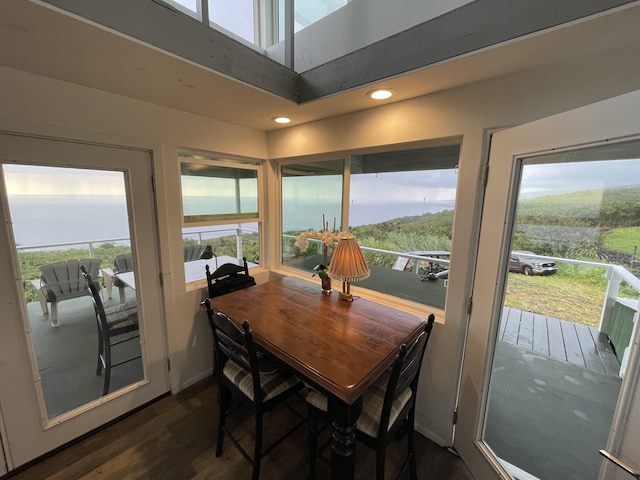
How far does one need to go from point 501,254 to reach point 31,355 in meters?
2.68

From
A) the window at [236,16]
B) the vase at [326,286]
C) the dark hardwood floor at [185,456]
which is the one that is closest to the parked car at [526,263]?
the vase at [326,286]

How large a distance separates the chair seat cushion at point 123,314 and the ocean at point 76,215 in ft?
1.67

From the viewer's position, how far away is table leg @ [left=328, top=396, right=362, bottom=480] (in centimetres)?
107

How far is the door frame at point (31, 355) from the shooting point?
139 centimetres

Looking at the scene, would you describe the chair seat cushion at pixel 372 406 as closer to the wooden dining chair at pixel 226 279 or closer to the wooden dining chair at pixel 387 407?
the wooden dining chair at pixel 387 407

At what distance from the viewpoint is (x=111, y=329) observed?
1.82 meters

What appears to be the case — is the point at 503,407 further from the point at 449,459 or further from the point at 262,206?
the point at 262,206

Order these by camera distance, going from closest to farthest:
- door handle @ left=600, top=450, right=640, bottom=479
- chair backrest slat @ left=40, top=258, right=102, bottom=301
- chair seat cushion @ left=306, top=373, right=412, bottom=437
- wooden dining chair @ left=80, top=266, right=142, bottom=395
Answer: door handle @ left=600, top=450, right=640, bottom=479, chair seat cushion @ left=306, top=373, right=412, bottom=437, chair backrest slat @ left=40, top=258, right=102, bottom=301, wooden dining chair @ left=80, top=266, right=142, bottom=395

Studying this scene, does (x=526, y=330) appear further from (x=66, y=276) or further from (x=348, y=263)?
(x=66, y=276)

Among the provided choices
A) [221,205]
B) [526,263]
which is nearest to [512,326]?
[526,263]

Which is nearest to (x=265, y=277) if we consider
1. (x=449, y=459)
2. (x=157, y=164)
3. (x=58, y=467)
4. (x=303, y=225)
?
(x=303, y=225)

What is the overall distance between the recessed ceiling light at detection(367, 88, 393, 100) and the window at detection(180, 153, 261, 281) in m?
1.45

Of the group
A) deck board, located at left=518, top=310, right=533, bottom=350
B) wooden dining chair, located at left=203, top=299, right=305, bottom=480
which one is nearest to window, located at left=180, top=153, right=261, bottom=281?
wooden dining chair, located at left=203, top=299, right=305, bottom=480

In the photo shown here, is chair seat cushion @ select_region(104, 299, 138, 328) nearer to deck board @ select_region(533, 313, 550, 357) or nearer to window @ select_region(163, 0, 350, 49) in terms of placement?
window @ select_region(163, 0, 350, 49)
